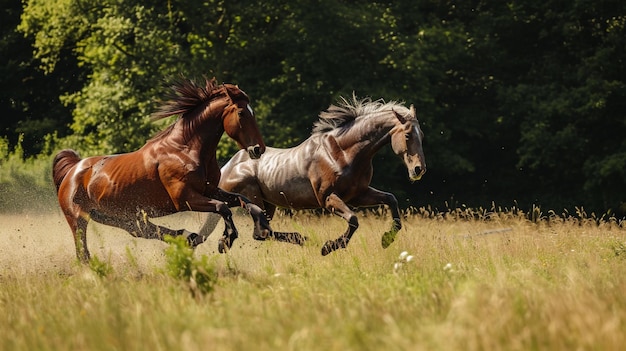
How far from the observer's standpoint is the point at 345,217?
1123 cm

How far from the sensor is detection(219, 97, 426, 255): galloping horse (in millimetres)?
11141

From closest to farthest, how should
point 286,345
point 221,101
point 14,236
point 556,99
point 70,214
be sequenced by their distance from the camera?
point 286,345
point 221,101
point 70,214
point 14,236
point 556,99

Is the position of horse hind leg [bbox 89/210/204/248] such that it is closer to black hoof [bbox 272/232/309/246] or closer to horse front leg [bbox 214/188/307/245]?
horse front leg [bbox 214/188/307/245]

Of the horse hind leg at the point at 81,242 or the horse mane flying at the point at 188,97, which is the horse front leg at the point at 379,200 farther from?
the horse hind leg at the point at 81,242

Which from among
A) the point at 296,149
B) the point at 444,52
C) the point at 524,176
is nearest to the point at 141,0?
the point at 444,52

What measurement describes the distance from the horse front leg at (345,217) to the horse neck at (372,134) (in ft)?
2.21

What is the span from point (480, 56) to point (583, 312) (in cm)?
2345

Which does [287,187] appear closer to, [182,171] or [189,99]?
[189,99]

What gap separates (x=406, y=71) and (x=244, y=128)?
1511 cm

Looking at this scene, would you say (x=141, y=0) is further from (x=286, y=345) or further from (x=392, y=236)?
(x=286, y=345)

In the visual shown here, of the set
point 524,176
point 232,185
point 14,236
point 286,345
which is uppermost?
point 286,345

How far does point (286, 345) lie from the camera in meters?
4.96

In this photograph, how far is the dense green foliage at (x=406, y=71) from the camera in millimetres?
24703

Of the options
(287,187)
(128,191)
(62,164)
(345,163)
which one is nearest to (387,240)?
(345,163)
